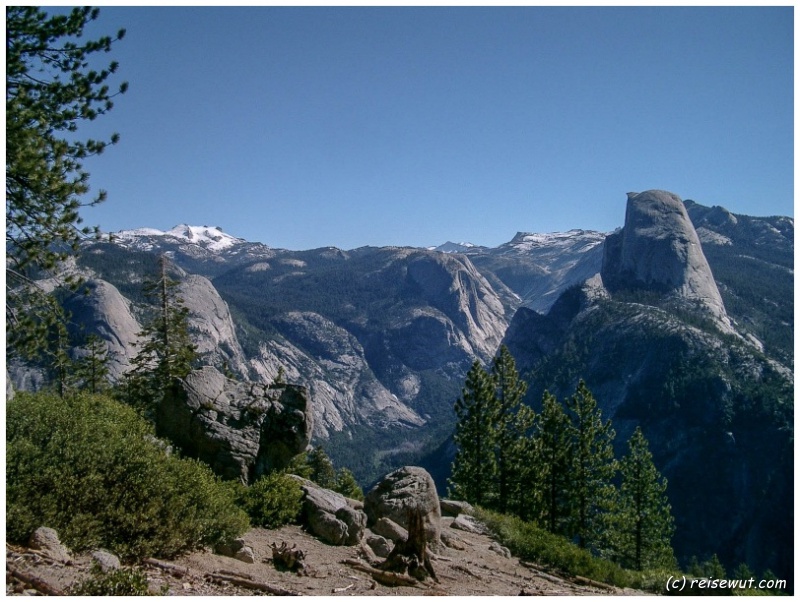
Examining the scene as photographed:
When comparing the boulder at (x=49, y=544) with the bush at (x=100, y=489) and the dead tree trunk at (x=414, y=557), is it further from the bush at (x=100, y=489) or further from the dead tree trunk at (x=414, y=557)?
the dead tree trunk at (x=414, y=557)

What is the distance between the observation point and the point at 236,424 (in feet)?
76.2

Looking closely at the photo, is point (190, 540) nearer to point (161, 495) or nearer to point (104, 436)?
point (161, 495)

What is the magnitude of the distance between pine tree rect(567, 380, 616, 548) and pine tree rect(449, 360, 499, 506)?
5644 millimetres

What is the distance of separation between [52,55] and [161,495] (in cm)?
1142

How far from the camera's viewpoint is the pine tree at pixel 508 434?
42.7 metres

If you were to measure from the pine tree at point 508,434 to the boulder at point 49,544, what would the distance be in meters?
33.8

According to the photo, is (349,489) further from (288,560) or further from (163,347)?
(288,560)

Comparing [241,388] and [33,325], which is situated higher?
[33,325]

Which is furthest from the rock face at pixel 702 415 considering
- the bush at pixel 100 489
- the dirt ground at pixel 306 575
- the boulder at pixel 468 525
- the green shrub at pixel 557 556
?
the bush at pixel 100 489

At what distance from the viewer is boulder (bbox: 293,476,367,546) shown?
61.4 ft

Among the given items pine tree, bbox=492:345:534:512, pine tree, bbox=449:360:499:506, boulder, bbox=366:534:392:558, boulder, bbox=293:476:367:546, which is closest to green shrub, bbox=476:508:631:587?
boulder, bbox=293:476:367:546

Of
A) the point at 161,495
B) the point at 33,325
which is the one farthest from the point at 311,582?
the point at 33,325

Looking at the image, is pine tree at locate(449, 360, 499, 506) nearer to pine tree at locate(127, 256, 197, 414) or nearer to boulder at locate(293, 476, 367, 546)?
pine tree at locate(127, 256, 197, 414)

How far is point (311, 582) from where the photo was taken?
1406 centimetres
